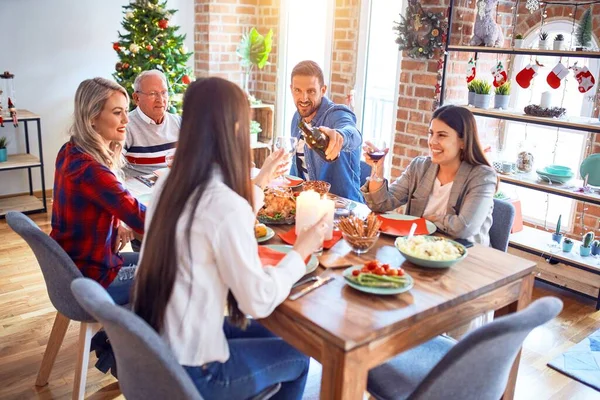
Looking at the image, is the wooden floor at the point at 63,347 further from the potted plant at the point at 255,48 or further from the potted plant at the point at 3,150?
the potted plant at the point at 255,48

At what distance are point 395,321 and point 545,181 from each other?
238 centimetres

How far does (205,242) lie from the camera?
1.28 m

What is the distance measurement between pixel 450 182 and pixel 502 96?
141 cm

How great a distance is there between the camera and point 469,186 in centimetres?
217

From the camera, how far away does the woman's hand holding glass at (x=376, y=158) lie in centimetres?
212

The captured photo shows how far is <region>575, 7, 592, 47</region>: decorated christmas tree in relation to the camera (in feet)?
9.82

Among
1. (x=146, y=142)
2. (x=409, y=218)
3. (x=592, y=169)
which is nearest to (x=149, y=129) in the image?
(x=146, y=142)

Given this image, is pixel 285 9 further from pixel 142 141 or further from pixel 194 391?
pixel 194 391

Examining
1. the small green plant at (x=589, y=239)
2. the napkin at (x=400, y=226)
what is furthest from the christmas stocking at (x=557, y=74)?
the napkin at (x=400, y=226)

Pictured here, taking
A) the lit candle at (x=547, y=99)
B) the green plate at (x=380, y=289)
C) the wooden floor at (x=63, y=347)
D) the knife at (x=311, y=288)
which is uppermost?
the lit candle at (x=547, y=99)

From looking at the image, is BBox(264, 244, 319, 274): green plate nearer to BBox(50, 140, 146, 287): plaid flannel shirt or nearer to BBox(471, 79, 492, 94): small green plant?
BBox(50, 140, 146, 287): plaid flannel shirt

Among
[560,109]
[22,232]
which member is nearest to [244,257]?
[22,232]

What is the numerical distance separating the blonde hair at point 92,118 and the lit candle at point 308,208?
0.74 meters

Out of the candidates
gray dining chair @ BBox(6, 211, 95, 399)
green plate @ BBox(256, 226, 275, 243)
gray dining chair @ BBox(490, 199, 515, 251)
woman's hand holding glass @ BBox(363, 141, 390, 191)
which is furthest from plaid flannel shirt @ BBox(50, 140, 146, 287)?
gray dining chair @ BBox(490, 199, 515, 251)
